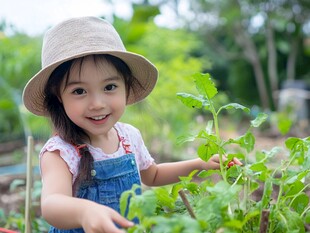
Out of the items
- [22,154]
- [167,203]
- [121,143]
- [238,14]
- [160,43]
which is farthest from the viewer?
[238,14]

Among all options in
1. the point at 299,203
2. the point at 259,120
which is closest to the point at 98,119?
the point at 259,120

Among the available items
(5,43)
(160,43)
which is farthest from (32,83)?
(160,43)

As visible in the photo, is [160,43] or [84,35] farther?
[160,43]

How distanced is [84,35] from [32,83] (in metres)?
0.19

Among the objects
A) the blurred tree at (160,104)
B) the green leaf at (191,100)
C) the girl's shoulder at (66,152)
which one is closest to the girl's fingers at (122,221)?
the green leaf at (191,100)

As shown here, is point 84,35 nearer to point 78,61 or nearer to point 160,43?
point 78,61

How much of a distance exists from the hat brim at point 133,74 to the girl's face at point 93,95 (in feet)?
0.14

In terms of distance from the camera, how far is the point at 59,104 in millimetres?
1530

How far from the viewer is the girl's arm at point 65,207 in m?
0.96

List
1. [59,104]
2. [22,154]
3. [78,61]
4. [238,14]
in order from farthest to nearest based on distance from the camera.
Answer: [238,14] < [22,154] < [59,104] < [78,61]

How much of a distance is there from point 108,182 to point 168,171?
0.27 m

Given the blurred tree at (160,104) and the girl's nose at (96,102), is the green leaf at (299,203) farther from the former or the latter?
the blurred tree at (160,104)

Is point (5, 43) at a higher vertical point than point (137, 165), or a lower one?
higher

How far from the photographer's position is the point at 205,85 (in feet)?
3.94
